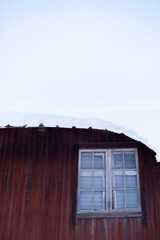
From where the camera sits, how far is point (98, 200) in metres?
4.41

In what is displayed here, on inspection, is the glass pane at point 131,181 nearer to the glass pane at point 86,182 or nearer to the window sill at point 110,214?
the window sill at point 110,214

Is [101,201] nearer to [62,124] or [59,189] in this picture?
[59,189]

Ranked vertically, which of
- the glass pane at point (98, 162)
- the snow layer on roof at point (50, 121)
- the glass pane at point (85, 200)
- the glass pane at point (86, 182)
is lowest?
the glass pane at point (85, 200)

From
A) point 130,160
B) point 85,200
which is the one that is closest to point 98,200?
point 85,200

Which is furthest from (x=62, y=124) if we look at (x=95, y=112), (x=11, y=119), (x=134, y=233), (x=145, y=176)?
(x=134, y=233)

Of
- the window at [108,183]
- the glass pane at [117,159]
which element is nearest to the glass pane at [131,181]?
the window at [108,183]

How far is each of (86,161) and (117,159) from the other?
0.60 m

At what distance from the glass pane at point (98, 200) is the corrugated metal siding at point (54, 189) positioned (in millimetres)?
223

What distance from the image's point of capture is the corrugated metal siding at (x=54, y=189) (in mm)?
4219

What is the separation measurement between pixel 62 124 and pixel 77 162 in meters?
1.16

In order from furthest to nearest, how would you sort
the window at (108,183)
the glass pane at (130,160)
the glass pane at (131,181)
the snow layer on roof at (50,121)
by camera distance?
the glass pane at (130,160) → the glass pane at (131,181) → the window at (108,183) → the snow layer on roof at (50,121)

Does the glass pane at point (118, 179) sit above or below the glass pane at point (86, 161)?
below

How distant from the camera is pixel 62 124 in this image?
380cm

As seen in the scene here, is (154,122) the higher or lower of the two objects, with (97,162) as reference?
higher
